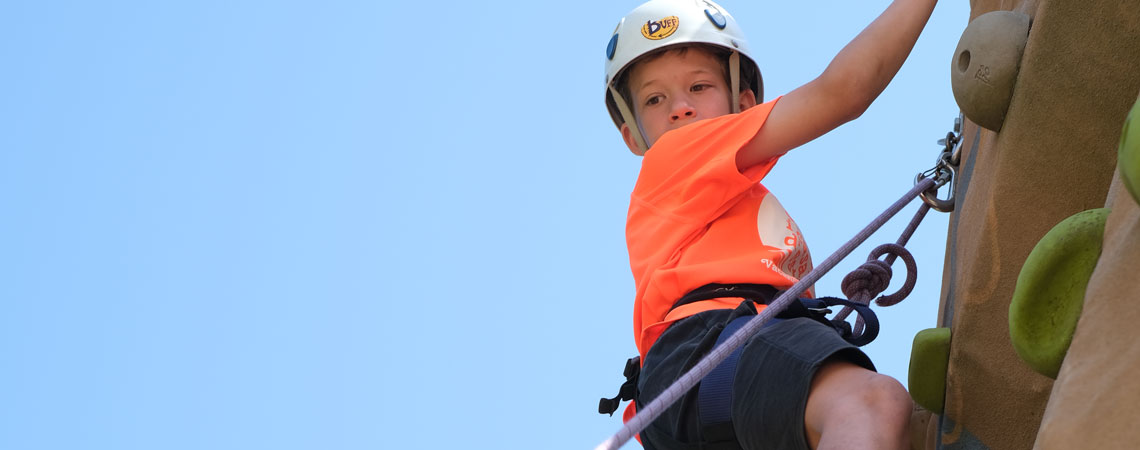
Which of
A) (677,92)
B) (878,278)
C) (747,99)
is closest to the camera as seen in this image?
(878,278)

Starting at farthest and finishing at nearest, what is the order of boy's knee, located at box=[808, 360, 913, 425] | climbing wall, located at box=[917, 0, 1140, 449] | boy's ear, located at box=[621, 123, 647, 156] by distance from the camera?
boy's ear, located at box=[621, 123, 647, 156] → boy's knee, located at box=[808, 360, 913, 425] → climbing wall, located at box=[917, 0, 1140, 449]

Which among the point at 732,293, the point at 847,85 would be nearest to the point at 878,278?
the point at 732,293

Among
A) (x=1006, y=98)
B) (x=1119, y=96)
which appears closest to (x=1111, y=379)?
(x=1119, y=96)

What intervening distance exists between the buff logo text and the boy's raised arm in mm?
884

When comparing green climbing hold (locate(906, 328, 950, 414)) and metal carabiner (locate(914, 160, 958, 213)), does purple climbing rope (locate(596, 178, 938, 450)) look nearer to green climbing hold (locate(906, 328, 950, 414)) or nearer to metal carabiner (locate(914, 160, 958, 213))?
metal carabiner (locate(914, 160, 958, 213))

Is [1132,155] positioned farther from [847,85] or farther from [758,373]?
[847,85]

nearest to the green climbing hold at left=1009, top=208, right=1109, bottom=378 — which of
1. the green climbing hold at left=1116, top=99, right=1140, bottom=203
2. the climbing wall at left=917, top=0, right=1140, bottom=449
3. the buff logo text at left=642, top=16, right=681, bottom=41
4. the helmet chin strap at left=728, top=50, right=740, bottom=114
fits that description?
the climbing wall at left=917, top=0, right=1140, bottom=449

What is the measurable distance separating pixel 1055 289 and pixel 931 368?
0.82 m

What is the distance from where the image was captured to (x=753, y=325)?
2814 mm

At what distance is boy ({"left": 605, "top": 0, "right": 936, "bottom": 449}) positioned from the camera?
2.72 meters

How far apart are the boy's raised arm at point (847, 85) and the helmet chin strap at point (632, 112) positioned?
718mm

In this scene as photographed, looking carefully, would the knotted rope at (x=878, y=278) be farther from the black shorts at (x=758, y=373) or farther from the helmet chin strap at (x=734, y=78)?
the helmet chin strap at (x=734, y=78)

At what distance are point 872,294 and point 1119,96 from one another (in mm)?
1270

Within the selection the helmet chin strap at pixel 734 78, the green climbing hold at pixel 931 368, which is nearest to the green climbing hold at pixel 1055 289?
the green climbing hold at pixel 931 368
